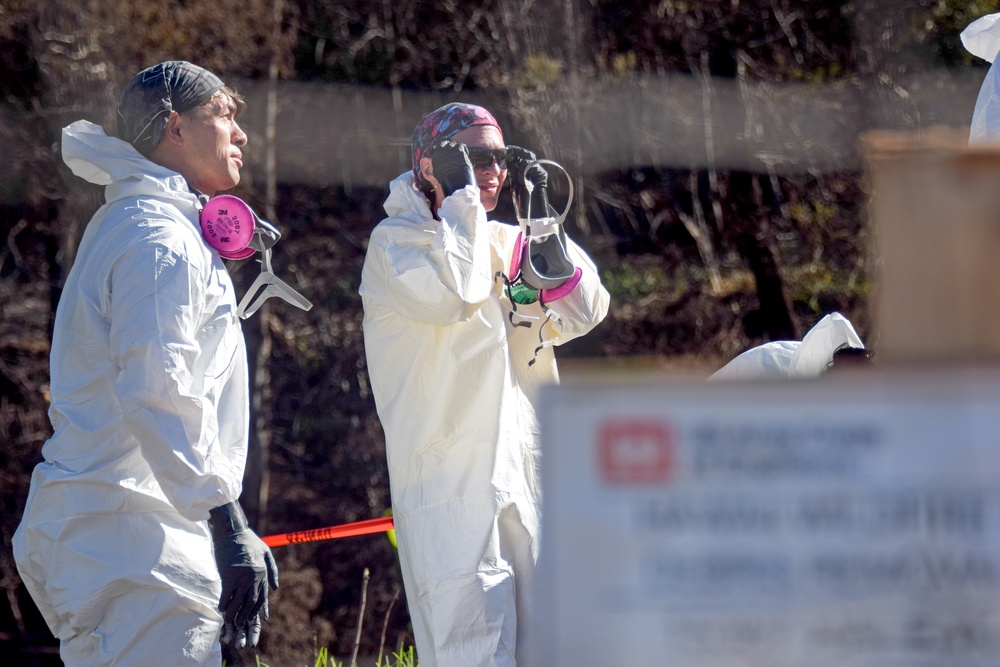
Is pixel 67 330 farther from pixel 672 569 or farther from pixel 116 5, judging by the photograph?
pixel 116 5

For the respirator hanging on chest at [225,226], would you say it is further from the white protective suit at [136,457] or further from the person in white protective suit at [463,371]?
the person in white protective suit at [463,371]

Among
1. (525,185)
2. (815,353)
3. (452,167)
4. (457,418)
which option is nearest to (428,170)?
(452,167)

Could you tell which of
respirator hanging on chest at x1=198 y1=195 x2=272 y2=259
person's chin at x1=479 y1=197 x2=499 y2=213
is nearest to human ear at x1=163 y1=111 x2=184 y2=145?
respirator hanging on chest at x1=198 y1=195 x2=272 y2=259

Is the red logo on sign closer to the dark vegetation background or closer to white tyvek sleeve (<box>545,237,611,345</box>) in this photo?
white tyvek sleeve (<box>545,237,611,345</box>)

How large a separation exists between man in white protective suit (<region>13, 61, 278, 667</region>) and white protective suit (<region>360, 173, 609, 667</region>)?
461mm

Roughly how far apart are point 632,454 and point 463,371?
2.16 meters

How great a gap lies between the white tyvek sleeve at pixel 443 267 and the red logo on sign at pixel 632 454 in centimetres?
204

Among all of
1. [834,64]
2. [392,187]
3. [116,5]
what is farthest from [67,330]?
[834,64]

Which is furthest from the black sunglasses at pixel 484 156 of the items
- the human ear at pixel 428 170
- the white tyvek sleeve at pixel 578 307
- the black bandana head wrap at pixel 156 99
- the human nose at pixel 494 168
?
the black bandana head wrap at pixel 156 99

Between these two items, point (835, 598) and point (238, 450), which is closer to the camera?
point (835, 598)

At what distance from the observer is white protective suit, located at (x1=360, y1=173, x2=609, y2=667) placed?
3076 mm

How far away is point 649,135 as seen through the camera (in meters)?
9.98

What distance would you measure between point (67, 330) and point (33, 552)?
435mm

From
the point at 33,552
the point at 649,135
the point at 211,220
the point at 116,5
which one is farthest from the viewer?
the point at 649,135
